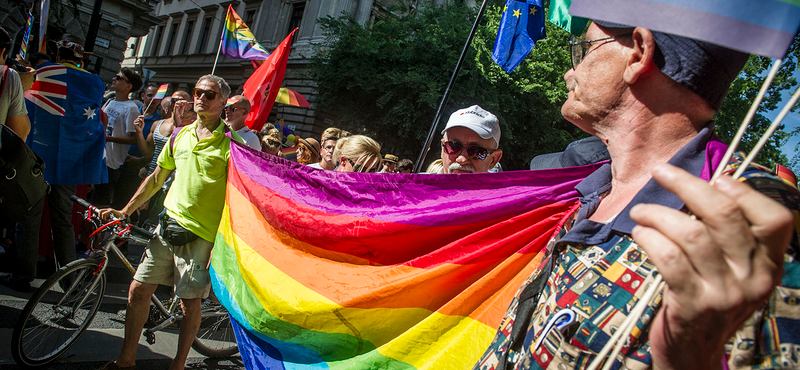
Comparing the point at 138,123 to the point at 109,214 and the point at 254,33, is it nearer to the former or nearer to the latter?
the point at 109,214

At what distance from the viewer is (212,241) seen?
3.38 meters

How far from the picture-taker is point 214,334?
440 cm

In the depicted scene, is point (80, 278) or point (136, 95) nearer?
point (80, 278)

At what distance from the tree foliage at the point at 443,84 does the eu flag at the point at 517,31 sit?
10.2 meters

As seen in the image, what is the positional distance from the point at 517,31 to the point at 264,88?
11.3 ft

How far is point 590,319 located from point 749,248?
422mm

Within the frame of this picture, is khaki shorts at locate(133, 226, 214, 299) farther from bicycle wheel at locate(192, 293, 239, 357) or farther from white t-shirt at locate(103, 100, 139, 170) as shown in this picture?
white t-shirt at locate(103, 100, 139, 170)

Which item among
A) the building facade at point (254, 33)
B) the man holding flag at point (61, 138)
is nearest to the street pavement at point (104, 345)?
the man holding flag at point (61, 138)

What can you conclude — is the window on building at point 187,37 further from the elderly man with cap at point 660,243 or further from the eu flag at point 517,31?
the elderly man with cap at point 660,243

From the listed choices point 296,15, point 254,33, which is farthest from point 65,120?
point 254,33

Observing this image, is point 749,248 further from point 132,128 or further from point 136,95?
point 136,95

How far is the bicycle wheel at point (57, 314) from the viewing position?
3406mm

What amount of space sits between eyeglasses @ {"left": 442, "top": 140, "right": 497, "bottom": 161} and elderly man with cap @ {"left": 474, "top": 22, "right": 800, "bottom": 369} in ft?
4.71

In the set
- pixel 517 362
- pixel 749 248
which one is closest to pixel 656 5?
pixel 749 248
